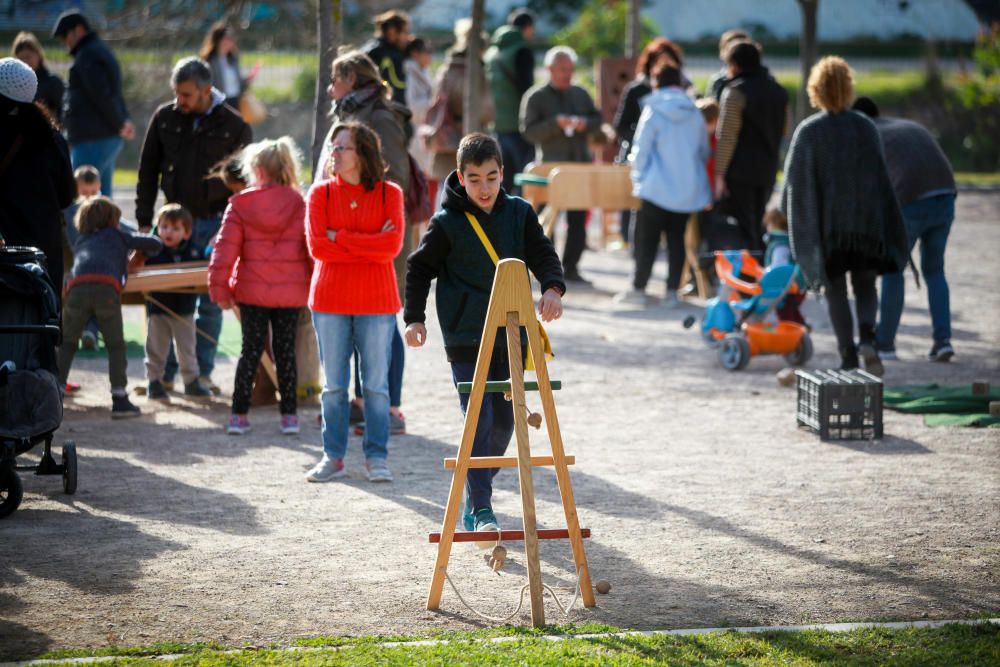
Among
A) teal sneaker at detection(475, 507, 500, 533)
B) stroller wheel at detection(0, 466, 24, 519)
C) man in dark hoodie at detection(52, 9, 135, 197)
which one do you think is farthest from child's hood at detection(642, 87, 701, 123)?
stroller wheel at detection(0, 466, 24, 519)

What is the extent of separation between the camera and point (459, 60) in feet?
53.2

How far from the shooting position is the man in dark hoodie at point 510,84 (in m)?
16.4

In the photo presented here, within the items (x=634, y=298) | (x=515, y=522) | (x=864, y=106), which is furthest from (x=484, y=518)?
(x=634, y=298)

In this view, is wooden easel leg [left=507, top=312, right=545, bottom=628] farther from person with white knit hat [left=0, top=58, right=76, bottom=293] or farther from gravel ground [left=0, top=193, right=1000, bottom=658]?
person with white knit hat [left=0, top=58, right=76, bottom=293]

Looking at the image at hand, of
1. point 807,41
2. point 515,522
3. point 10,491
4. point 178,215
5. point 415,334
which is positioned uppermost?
point 807,41

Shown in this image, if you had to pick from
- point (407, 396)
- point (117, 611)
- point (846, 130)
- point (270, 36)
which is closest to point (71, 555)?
point (117, 611)

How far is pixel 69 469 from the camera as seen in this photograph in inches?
293

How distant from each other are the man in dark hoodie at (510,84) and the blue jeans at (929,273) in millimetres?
5993

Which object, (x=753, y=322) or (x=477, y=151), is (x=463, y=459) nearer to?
(x=477, y=151)

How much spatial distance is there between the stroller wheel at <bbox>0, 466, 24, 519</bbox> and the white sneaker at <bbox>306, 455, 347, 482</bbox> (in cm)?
151

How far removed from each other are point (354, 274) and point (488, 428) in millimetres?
1655

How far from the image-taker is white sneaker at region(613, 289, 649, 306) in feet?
46.7

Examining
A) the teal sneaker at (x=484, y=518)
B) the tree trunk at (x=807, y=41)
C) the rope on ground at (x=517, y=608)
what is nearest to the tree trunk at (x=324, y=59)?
the teal sneaker at (x=484, y=518)

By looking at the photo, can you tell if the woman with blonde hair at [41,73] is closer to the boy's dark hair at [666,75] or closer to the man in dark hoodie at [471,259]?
the boy's dark hair at [666,75]
